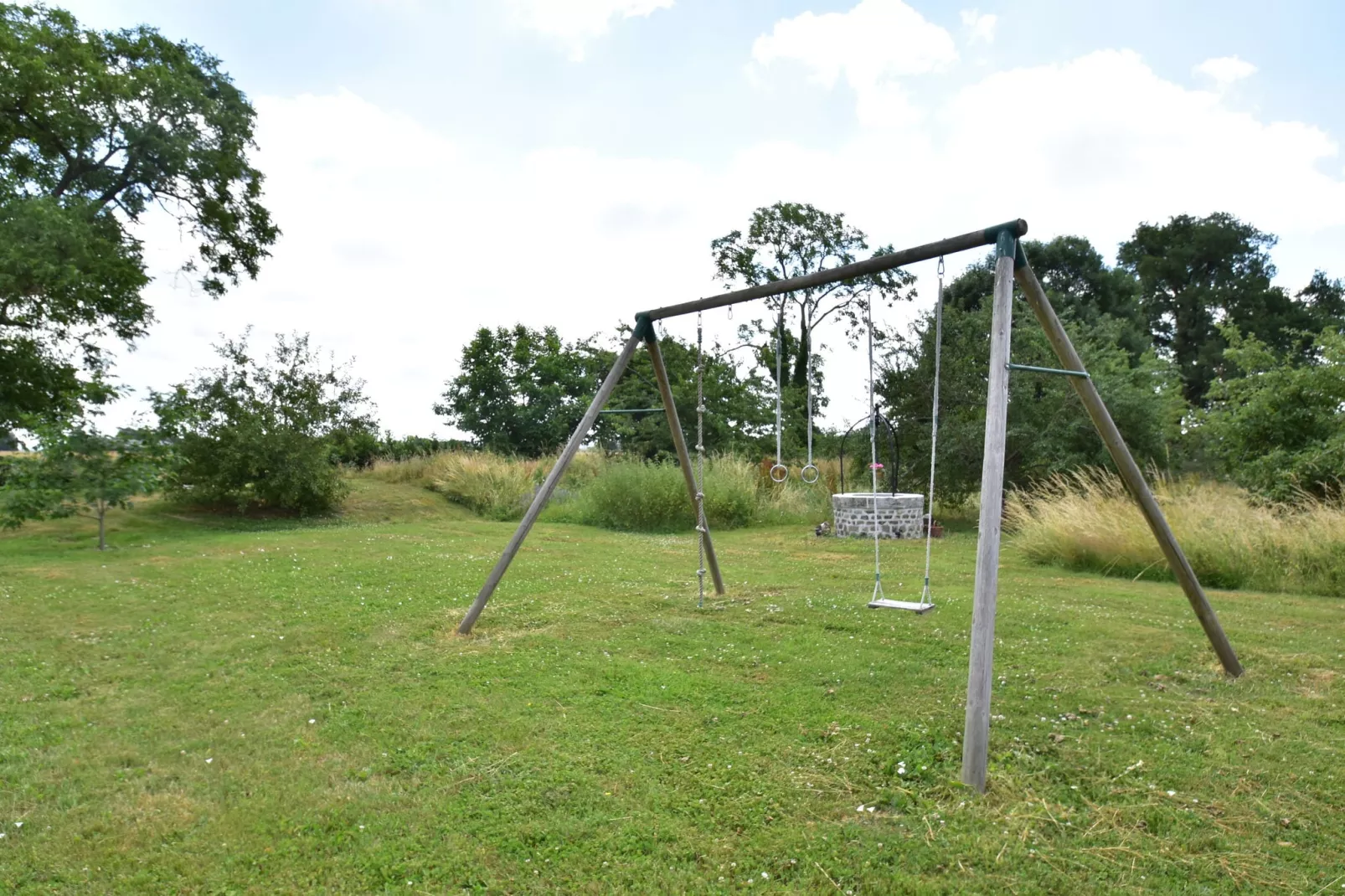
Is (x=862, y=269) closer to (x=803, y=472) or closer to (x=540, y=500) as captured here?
(x=803, y=472)

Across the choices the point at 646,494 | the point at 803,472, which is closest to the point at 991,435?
the point at 803,472

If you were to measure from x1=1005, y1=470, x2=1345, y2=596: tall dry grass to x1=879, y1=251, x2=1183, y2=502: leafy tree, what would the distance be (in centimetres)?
399

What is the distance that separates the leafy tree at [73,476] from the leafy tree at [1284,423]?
15980 mm

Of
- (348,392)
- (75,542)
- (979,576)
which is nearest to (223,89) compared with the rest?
(348,392)

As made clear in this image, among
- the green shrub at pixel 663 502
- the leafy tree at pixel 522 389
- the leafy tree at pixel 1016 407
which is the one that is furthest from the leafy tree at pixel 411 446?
the leafy tree at pixel 1016 407

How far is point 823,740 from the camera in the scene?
3.92 meters

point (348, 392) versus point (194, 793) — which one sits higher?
point (348, 392)

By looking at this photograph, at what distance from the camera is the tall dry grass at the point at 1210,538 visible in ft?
27.8

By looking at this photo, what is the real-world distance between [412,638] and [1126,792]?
4.66m

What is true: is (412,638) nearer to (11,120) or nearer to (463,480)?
(463,480)

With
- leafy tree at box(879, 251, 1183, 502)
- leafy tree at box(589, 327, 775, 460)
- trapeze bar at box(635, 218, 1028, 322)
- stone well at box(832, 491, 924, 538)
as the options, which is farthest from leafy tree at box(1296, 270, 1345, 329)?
trapeze bar at box(635, 218, 1028, 322)

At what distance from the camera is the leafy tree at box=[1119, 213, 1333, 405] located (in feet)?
99.0

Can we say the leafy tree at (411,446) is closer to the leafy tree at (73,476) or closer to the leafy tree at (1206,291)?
the leafy tree at (73,476)

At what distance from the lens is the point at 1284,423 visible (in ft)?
38.1
